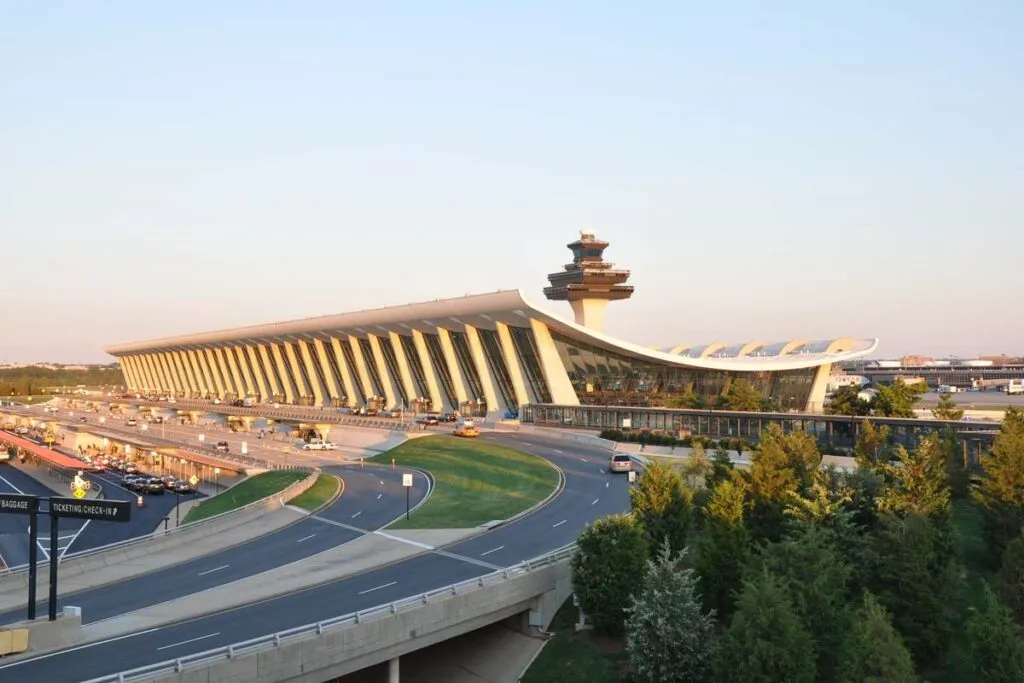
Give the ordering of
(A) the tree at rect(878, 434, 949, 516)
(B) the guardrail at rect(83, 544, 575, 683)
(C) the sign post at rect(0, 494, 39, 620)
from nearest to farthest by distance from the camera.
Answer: (B) the guardrail at rect(83, 544, 575, 683) < (C) the sign post at rect(0, 494, 39, 620) < (A) the tree at rect(878, 434, 949, 516)

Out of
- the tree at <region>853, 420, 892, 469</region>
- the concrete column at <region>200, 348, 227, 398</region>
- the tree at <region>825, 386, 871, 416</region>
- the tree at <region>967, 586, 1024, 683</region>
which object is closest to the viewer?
the tree at <region>967, 586, 1024, 683</region>

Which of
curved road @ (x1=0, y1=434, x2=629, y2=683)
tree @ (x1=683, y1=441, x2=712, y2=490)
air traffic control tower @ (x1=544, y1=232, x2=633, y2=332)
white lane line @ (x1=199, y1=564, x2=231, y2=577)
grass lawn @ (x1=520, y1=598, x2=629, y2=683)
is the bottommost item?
grass lawn @ (x1=520, y1=598, x2=629, y2=683)

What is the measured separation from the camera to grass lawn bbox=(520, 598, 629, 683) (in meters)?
23.3

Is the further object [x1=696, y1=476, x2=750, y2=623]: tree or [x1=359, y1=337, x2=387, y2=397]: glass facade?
[x1=359, y1=337, x2=387, y2=397]: glass facade

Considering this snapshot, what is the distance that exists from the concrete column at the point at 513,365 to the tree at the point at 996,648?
63510 mm

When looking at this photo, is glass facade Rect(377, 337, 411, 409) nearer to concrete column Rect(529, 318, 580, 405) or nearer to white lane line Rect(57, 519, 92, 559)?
concrete column Rect(529, 318, 580, 405)

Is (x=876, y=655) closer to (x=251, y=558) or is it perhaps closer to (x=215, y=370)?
(x=251, y=558)

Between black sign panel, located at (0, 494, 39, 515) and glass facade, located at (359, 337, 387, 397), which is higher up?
glass facade, located at (359, 337, 387, 397)

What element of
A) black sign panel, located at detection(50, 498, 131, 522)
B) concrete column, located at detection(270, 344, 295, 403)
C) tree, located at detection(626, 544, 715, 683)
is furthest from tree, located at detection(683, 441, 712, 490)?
concrete column, located at detection(270, 344, 295, 403)

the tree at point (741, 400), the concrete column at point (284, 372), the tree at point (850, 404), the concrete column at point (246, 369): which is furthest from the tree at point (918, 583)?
the concrete column at point (246, 369)

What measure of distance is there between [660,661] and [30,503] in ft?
55.2

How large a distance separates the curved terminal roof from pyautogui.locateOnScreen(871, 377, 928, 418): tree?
18545 mm

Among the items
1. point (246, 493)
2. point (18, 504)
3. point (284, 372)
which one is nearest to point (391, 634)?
point (18, 504)

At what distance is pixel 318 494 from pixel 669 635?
26.5 m
